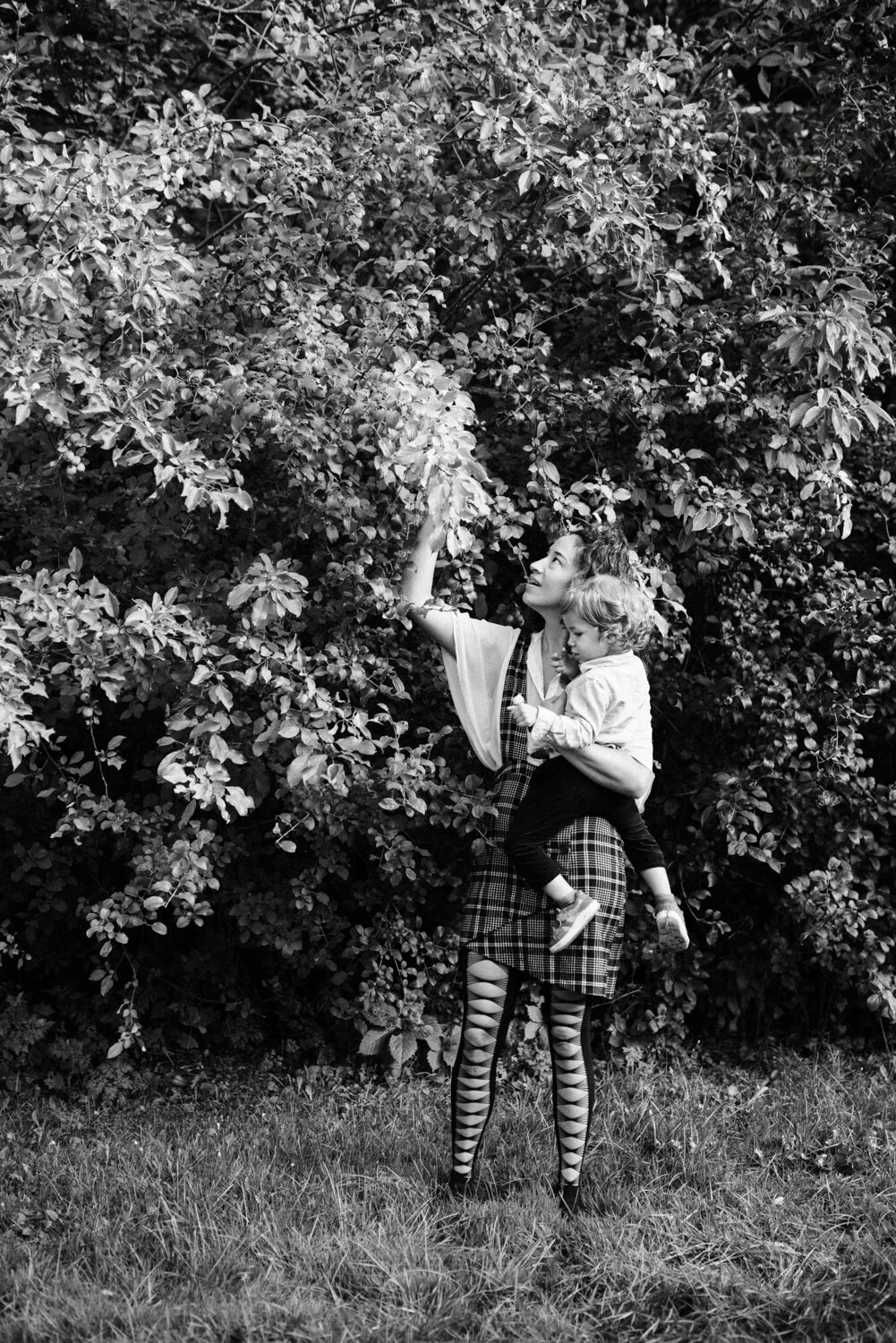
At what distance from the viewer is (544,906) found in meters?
3.16

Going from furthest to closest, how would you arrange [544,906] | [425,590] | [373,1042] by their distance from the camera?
[373,1042]
[425,590]
[544,906]

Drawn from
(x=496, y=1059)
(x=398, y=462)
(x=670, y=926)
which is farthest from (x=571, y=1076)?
(x=398, y=462)

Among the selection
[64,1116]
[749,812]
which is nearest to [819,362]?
[749,812]

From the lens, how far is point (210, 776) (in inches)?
130

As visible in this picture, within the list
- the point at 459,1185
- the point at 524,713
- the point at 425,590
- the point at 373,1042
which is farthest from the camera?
A: the point at 373,1042

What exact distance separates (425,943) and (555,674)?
1.48 m

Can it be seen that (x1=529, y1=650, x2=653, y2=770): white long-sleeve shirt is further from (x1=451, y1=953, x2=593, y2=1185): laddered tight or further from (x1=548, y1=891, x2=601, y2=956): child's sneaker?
(x1=451, y1=953, x2=593, y2=1185): laddered tight

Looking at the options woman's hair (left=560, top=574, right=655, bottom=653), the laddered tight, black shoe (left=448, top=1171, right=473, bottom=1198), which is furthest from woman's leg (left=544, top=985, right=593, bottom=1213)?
woman's hair (left=560, top=574, right=655, bottom=653)

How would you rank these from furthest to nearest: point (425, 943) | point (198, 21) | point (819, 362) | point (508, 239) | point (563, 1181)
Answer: point (198, 21) → point (425, 943) → point (508, 239) → point (819, 362) → point (563, 1181)

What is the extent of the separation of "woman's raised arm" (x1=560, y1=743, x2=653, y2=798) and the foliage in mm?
615

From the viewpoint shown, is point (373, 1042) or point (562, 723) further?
point (373, 1042)

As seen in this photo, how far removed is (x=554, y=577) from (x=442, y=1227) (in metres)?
1.56

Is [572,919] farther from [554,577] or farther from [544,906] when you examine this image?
[554,577]

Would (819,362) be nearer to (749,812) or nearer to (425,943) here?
(749,812)
